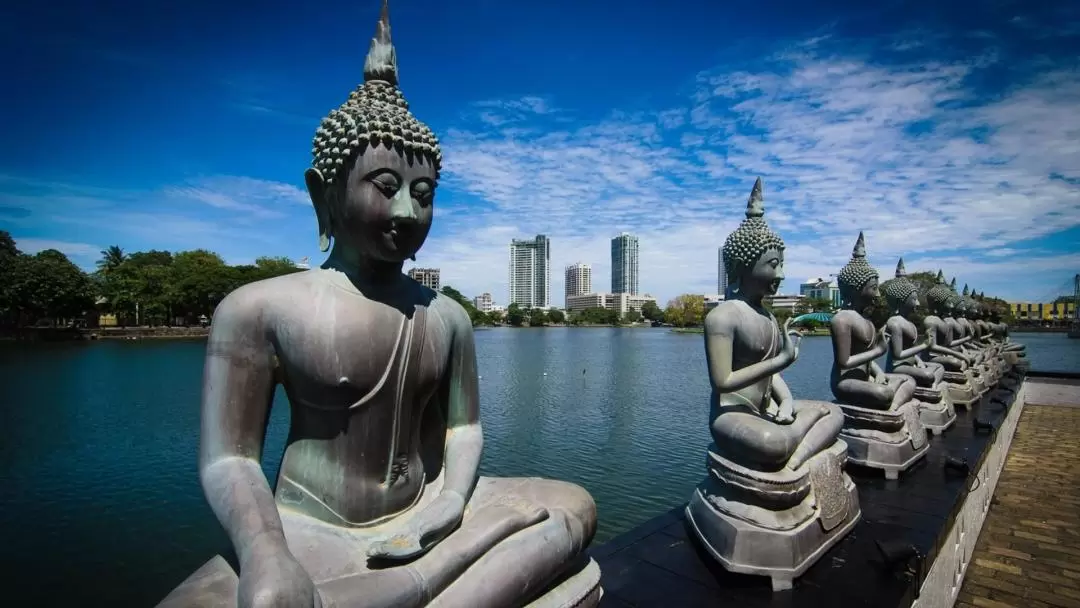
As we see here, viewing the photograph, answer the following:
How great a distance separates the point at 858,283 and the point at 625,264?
551ft

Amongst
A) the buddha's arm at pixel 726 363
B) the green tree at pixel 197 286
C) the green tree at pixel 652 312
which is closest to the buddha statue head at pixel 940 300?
the buddha's arm at pixel 726 363

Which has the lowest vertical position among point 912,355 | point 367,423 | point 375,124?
point 912,355

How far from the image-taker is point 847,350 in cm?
687

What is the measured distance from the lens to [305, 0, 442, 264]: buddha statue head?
2.68 m

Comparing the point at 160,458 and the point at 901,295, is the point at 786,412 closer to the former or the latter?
the point at 901,295

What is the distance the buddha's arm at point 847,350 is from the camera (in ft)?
22.3

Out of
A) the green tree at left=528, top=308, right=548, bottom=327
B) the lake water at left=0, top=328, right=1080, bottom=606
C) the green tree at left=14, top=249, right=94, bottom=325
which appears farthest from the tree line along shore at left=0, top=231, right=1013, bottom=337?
the green tree at left=528, top=308, right=548, bottom=327

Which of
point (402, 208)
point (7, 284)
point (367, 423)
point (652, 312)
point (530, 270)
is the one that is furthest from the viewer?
point (530, 270)

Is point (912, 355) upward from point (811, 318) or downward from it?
downward

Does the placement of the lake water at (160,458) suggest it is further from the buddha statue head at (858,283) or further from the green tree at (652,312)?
the green tree at (652,312)

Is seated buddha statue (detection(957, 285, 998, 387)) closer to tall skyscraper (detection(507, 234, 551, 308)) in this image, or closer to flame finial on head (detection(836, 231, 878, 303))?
flame finial on head (detection(836, 231, 878, 303))

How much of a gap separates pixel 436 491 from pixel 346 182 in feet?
5.53

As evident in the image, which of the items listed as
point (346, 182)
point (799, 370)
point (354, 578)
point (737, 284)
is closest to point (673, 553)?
point (737, 284)

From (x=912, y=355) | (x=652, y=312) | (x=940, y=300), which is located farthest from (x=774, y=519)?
(x=652, y=312)
